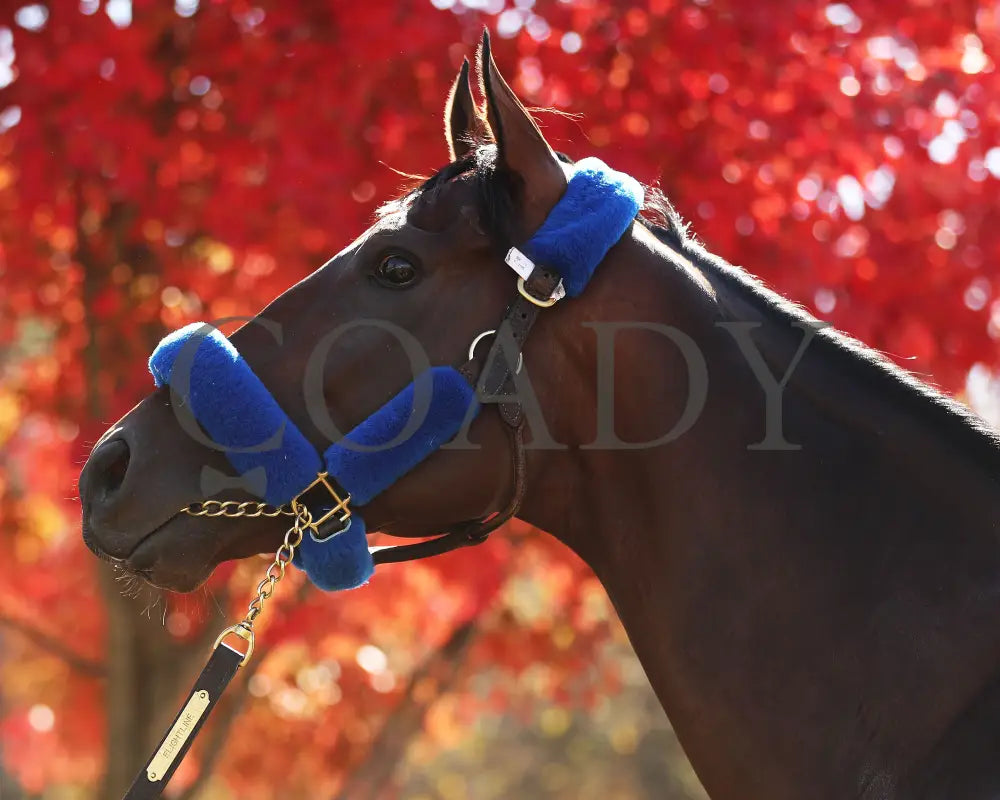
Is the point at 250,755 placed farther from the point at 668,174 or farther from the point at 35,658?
the point at 668,174

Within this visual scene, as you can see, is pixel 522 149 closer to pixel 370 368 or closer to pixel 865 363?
pixel 370 368

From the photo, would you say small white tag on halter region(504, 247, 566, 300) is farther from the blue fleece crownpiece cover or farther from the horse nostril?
the horse nostril

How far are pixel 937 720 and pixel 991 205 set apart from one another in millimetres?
3582

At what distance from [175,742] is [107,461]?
616 millimetres

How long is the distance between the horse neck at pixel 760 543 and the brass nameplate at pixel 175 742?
0.84 meters

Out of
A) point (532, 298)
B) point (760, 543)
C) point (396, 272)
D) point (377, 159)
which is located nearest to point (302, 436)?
point (396, 272)

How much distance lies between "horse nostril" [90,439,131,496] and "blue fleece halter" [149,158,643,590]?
0.58 feet

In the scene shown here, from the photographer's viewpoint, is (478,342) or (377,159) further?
(377,159)

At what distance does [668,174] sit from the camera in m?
4.53

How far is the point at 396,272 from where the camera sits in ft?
7.80

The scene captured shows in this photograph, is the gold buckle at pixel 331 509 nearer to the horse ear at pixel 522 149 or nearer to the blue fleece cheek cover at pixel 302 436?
the blue fleece cheek cover at pixel 302 436

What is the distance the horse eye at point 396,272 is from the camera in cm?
238

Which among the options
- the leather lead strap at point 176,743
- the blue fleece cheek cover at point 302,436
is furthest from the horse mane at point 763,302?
the leather lead strap at point 176,743

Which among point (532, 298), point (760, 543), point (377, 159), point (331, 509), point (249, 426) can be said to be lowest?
point (377, 159)
